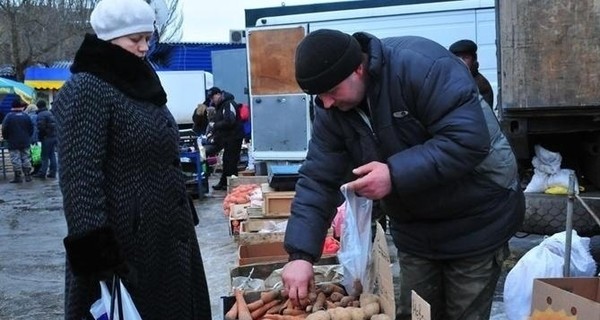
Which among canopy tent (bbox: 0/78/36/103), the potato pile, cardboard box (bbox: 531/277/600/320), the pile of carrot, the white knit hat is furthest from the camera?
canopy tent (bbox: 0/78/36/103)

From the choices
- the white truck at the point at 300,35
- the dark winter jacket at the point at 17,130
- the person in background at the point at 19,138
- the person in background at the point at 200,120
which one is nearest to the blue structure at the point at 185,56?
the person in background at the point at 19,138

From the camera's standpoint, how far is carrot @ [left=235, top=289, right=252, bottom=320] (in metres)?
3.13

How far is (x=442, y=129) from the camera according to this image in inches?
102

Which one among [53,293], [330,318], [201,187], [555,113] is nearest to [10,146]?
[201,187]

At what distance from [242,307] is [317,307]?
1.15 ft

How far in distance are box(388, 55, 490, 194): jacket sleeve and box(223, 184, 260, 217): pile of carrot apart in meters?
5.11

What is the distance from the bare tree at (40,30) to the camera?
33.1 m

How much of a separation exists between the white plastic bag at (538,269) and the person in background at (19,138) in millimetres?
14583

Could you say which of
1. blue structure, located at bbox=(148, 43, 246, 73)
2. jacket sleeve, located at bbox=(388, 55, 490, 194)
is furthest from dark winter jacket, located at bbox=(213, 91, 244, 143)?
blue structure, located at bbox=(148, 43, 246, 73)

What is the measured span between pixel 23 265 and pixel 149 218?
5.49 m

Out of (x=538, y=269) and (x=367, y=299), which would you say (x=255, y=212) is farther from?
(x=367, y=299)

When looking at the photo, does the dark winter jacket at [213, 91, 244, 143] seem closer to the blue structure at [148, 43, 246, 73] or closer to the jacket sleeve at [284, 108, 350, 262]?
the jacket sleeve at [284, 108, 350, 262]

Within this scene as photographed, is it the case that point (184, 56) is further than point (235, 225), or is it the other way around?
point (184, 56)

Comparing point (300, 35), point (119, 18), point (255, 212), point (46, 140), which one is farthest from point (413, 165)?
point (46, 140)
